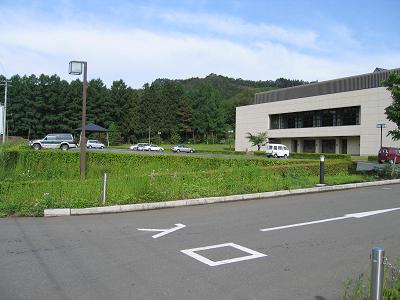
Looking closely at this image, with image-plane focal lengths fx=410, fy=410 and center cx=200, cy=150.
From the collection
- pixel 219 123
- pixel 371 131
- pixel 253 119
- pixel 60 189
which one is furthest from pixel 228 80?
pixel 60 189

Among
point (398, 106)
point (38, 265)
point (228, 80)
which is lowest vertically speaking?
point (38, 265)

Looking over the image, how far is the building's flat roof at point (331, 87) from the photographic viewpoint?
2120 inches

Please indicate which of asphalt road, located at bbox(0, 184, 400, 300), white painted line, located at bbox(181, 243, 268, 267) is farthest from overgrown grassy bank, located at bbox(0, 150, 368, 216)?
white painted line, located at bbox(181, 243, 268, 267)

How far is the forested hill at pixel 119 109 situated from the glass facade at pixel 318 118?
33.1m

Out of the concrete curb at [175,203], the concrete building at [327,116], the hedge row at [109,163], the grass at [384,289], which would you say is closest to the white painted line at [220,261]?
the grass at [384,289]

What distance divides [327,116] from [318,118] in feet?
5.70

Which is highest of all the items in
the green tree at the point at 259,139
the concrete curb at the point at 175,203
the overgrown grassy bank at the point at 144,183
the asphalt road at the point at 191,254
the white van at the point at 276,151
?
the green tree at the point at 259,139

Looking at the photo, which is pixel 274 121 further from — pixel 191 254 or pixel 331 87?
pixel 191 254

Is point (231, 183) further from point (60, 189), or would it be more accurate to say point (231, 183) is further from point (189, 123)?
point (189, 123)

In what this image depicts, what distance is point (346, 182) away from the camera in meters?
15.2

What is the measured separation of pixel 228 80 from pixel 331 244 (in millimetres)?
175234

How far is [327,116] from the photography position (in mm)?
60719

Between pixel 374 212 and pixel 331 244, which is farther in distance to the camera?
pixel 374 212

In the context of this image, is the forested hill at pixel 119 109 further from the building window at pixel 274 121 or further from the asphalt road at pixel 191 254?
the asphalt road at pixel 191 254
